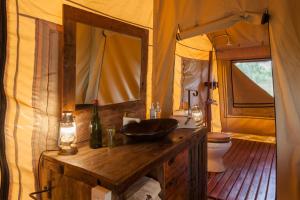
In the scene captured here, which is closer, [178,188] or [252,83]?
[178,188]

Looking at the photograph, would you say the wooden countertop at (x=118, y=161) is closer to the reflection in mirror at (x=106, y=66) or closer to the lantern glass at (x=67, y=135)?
the lantern glass at (x=67, y=135)

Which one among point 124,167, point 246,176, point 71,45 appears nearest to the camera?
point 124,167

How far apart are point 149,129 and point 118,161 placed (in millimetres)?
607

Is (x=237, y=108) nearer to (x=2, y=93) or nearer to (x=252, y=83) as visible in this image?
(x=252, y=83)

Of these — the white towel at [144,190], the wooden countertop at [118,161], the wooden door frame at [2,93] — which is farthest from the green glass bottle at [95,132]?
the wooden door frame at [2,93]

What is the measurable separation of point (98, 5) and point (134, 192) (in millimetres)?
1356

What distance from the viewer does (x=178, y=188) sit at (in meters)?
1.62

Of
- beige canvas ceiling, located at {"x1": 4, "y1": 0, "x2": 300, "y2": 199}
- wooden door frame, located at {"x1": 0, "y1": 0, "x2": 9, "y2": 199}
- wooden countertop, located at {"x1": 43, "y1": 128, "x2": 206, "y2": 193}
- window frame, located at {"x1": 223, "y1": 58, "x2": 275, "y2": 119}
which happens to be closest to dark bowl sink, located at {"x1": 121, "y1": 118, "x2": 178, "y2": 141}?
wooden countertop, located at {"x1": 43, "y1": 128, "x2": 206, "y2": 193}

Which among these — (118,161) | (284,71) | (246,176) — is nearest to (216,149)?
(246,176)

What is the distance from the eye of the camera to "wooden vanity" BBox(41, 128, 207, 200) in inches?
40.8

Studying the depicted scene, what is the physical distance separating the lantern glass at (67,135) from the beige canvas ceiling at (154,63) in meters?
0.10

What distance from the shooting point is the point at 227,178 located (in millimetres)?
2625

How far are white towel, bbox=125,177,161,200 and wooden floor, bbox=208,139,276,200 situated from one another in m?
1.25

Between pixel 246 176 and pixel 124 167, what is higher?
pixel 124 167
